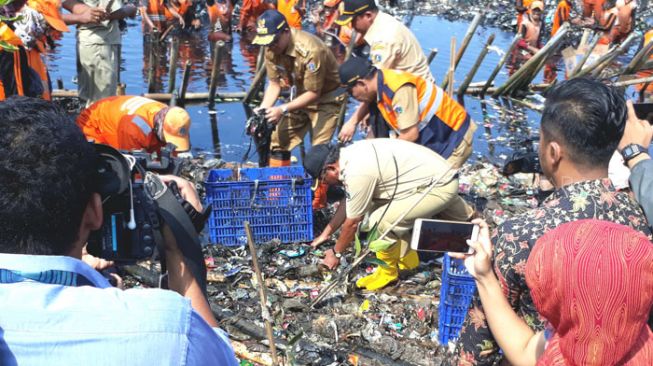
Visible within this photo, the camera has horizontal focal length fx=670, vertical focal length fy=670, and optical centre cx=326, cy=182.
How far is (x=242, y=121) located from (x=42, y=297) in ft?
25.2

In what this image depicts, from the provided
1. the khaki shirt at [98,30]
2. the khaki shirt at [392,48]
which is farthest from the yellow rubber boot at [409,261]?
the khaki shirt at [98,30]

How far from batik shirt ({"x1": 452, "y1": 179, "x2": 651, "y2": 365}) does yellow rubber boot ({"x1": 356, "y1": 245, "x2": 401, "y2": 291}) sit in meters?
2.45

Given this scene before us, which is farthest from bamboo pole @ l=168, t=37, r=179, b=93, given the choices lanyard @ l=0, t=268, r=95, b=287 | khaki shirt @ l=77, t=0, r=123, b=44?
lanyard @ l=0, t=268, r=95, b=287

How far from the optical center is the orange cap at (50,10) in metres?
5.70

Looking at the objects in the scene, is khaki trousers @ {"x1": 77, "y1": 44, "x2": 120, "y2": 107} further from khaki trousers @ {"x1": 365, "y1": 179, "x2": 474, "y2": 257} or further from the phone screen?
the phone screen

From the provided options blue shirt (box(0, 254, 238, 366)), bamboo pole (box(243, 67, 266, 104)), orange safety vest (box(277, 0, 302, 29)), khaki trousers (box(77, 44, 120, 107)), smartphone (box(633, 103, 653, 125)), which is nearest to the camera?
blue shirt (box(0, 254, 238, 366))

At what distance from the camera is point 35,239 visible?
1275 millimetres

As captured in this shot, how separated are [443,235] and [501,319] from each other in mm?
883

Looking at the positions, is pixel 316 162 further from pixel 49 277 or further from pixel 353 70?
pixel 49 277

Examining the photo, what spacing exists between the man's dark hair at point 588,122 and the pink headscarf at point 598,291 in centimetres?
67

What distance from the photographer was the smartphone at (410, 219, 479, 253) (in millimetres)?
2871

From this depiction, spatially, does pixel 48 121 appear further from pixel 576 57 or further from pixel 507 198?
pixel 576 57

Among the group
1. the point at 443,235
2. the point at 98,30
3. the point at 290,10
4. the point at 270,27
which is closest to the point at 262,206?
the point at 270,27

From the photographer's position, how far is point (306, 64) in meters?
5.94
